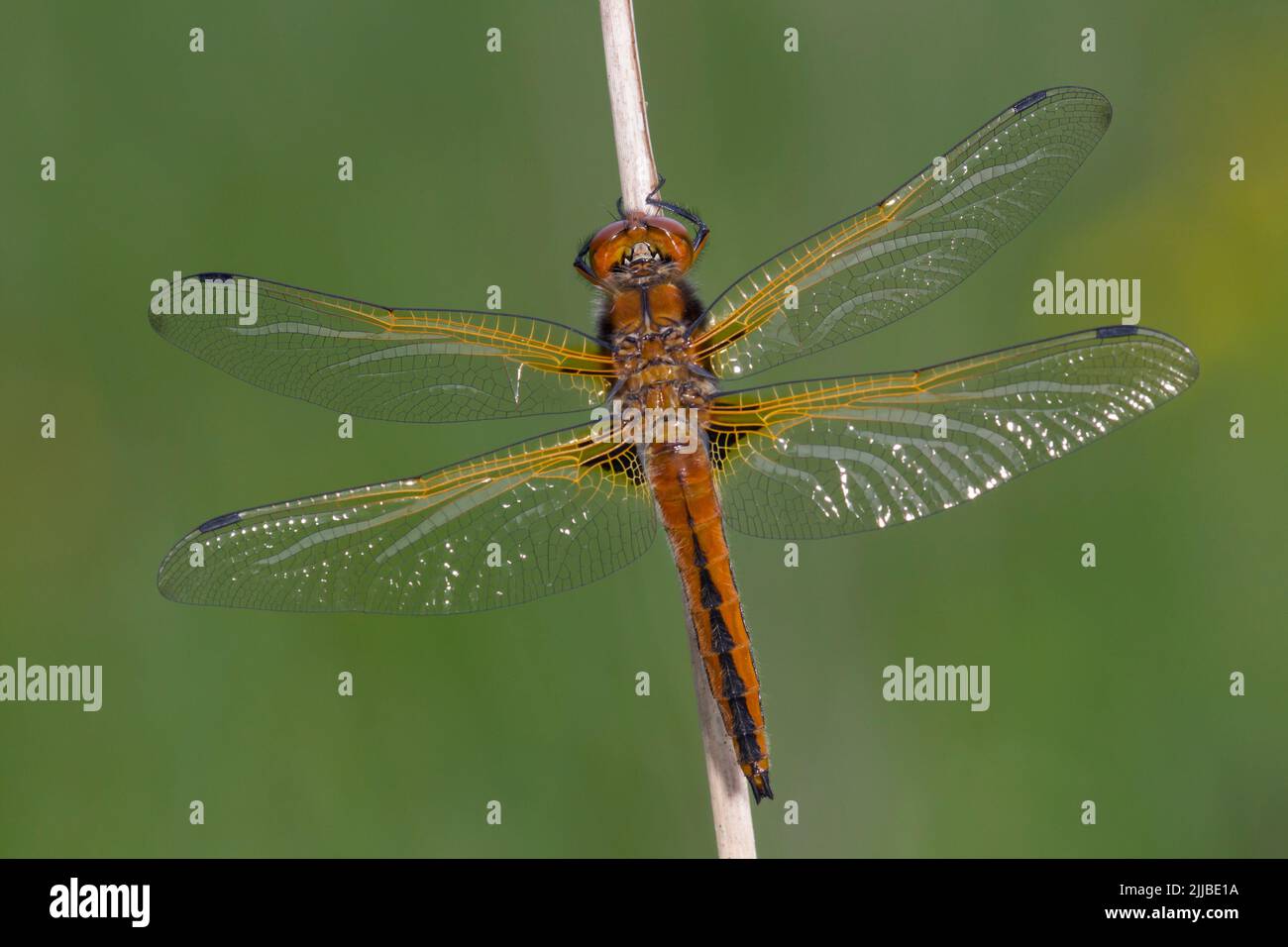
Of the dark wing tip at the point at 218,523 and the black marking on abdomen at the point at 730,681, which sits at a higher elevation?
the dark wing tip at the point at 218,523

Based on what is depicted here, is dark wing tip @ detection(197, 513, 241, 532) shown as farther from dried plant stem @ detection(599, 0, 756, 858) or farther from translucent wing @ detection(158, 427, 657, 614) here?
dried plant stem @ detection(599, 0, 756, 858)

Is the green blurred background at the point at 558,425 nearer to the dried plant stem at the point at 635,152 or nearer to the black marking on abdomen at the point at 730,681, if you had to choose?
the dried plant stem at the point at 635,152

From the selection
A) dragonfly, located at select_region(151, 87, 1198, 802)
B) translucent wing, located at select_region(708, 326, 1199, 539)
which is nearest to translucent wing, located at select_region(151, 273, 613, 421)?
dragonfly, located at select_region(151, 87, 1198, 802)

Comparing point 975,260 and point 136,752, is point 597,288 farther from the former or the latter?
point 136,752
